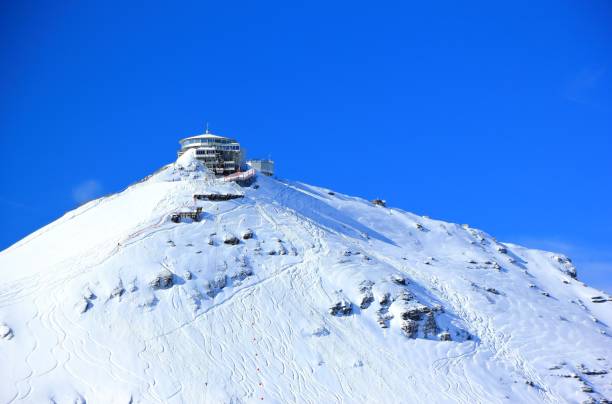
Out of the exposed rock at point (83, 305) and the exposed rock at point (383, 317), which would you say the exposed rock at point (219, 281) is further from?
the exposed rock at point (383, 317)

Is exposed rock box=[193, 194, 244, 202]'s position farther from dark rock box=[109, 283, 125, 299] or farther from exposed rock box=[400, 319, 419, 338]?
exposed rock box=[400, 319, 419, 338]

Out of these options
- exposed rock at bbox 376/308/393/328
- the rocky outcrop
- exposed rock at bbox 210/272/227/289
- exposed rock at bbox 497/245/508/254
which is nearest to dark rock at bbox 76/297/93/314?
exposed rock at bbox 210/272/227/289

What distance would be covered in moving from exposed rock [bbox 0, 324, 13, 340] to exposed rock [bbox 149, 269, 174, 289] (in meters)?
13.6

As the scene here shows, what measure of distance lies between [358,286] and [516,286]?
26178 mm

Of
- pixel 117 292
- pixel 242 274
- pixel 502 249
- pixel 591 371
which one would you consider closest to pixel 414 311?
pixel 242 274

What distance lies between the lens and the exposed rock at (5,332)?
60188mm

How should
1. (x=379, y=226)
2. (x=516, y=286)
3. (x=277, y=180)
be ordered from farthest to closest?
1. (x=277, y=180)
2. (x=379, y=226)
3. (x=516, y=286)

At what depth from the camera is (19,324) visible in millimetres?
62156

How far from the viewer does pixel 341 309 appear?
71.1 meters

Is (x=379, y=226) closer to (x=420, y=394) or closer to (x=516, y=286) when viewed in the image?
(x=516, y=286)

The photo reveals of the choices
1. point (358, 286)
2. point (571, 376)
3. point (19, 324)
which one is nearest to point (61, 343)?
point (19, 324)

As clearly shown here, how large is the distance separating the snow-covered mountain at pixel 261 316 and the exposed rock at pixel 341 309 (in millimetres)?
146

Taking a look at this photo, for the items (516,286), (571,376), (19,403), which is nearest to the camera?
(19,403)

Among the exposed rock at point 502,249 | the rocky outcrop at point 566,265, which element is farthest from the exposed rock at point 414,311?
the rocky outcrop at point 566,265
